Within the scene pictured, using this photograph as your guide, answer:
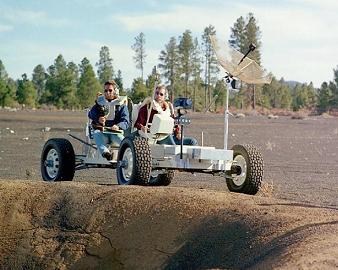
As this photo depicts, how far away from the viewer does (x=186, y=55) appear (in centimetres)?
11075

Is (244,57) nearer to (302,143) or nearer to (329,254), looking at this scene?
(329,254)

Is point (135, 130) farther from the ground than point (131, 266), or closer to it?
farther from the ground

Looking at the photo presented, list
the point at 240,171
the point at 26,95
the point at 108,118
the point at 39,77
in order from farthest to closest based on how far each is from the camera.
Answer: the point at 39,77 < the point at 26,95 < the point at 108,118 < the point at 240,171

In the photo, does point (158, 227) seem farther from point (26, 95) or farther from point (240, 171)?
point (26, 95)

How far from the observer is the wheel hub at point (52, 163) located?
15594mm

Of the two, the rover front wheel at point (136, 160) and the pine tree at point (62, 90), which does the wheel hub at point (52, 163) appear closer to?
the rover front wheel at point (136, 160)

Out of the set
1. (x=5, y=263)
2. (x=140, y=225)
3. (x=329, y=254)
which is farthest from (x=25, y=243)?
(x=329, y=254)

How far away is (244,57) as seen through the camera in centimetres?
1457

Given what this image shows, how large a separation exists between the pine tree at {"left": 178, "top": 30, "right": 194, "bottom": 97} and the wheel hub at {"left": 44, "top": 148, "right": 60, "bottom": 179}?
94.6 meters

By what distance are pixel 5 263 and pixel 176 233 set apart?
3.42 m

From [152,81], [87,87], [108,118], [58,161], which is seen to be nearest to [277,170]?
[152,81]

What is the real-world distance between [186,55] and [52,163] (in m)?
96.0

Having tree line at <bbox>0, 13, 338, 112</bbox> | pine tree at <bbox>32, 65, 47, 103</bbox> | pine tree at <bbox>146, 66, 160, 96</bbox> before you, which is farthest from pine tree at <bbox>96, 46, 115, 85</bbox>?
pine tree at <bbox>146, 66, 160, 96</bbox>

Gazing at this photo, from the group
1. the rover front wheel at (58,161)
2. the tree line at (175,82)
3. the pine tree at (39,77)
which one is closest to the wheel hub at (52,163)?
the rover front wheel at (58,161)
